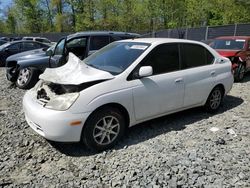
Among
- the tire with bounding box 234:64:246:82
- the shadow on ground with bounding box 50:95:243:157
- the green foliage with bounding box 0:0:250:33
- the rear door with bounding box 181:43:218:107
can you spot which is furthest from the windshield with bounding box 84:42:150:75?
the green foliage with bounding box 0:0:250:33

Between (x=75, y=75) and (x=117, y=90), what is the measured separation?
0.67 meters

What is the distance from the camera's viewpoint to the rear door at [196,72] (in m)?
4.94

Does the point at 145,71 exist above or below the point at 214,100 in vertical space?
above

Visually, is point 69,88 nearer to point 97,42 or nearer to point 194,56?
point 194,56

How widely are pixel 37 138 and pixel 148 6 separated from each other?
131ft

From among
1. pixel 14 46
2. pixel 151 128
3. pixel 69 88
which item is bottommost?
pixel 151 128

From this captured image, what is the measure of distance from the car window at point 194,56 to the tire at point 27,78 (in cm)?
468

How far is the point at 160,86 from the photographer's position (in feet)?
14.5

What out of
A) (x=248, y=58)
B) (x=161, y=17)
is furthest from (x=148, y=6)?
(x=248, y=58)

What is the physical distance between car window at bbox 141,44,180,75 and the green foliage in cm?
2915

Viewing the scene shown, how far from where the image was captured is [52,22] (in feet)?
188

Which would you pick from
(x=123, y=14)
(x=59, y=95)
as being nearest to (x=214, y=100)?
(x=59, y=95)

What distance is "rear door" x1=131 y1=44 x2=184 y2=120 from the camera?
4.22 metres

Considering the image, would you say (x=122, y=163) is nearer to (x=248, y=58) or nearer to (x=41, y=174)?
(x=41, y=174)
